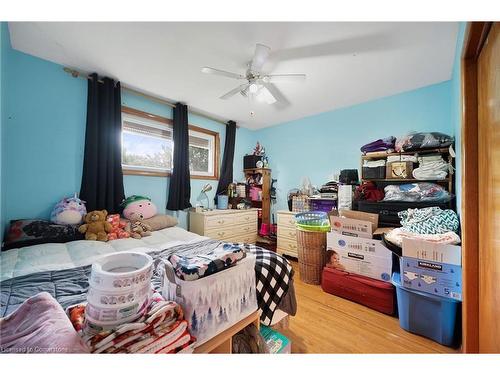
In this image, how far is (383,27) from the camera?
4.41 ft

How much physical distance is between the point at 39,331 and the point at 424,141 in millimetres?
2809

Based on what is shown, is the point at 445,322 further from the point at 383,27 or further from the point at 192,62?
the point at 192,62

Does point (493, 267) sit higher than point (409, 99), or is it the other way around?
point (409, 99)

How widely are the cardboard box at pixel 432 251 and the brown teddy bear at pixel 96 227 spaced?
258 centimetres

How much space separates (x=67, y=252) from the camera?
1.44m

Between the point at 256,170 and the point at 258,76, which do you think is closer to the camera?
the point at 258,76

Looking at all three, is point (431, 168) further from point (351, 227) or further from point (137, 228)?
point (137, 228)

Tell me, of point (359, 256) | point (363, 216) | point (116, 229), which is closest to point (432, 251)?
point (359, 256)

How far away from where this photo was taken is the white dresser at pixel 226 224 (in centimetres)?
269

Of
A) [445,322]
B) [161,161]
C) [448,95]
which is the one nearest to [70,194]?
[161,161]

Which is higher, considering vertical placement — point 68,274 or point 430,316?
point 68,274

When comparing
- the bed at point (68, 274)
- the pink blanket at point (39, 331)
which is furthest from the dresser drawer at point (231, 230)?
the pink blanket at point (39, 331)

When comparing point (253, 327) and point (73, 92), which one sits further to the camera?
point (73, 92)
